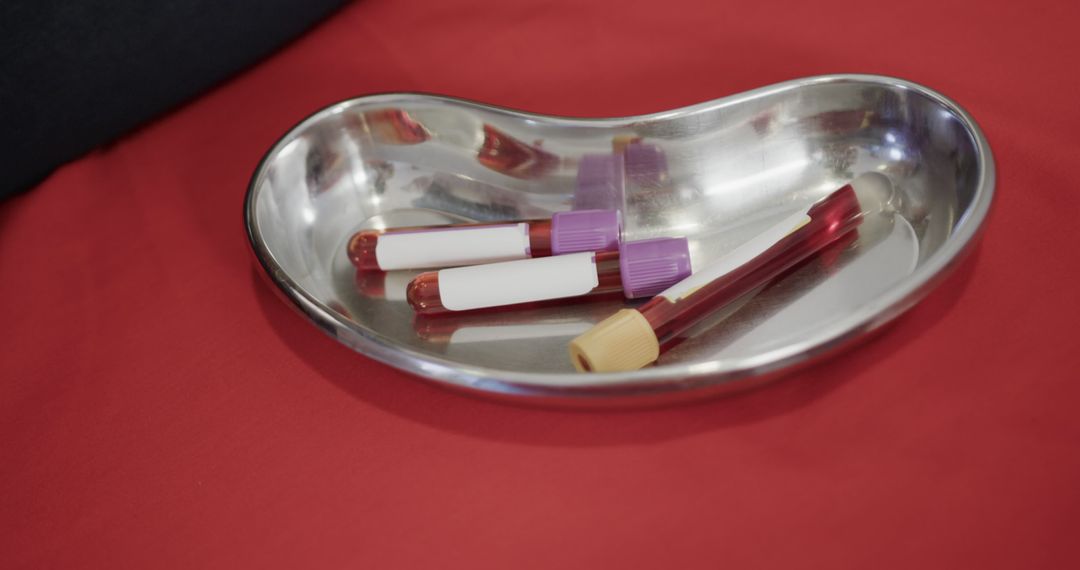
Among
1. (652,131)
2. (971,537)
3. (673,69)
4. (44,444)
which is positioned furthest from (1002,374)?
(44,444)

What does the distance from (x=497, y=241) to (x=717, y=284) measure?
12 centimetres

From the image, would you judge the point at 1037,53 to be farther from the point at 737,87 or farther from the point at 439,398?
the point at 439,398

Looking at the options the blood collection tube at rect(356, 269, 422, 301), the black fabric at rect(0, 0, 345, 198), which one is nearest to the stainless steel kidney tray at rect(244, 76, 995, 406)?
the blood collection tube at rect(356, 269, 422, 301)

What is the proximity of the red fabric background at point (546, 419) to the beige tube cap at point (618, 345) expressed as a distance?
1.2 inches

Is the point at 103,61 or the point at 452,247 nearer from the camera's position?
the point at 452,247

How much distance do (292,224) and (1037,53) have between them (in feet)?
1.56

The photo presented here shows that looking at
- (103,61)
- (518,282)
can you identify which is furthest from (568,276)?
(103,61)

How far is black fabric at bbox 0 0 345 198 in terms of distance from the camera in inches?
21.9

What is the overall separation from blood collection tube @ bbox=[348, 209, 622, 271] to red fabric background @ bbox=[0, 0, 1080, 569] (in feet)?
0.20

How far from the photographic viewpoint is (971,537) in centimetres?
36

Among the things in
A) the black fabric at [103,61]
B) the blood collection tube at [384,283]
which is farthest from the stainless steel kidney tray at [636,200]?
the black fabric at [103,61]

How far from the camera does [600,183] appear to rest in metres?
0.51

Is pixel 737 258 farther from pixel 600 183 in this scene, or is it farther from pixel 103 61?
pixel 103 61

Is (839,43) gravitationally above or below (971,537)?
above
